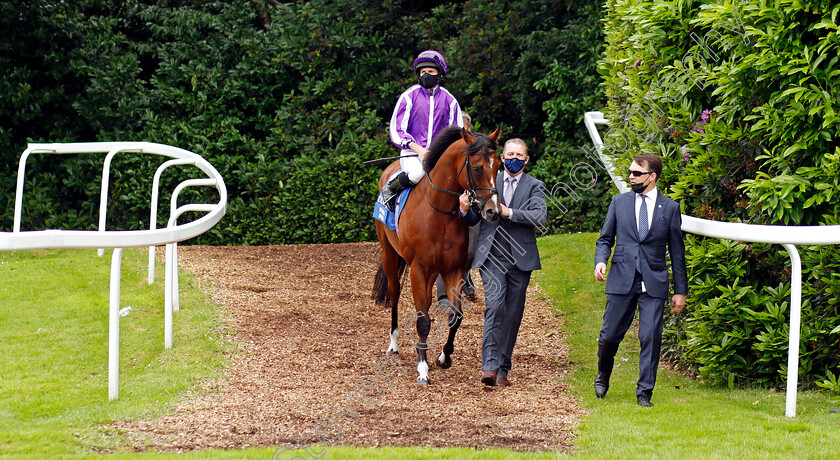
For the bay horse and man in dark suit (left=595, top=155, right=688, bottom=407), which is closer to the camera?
man in dark suit (left=595, top=155, right=688, bottom=407)

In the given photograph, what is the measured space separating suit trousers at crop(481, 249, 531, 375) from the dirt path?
0.76 ft

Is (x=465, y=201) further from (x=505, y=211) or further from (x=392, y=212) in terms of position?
(x=392, y=212)

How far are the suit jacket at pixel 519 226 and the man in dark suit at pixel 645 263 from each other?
2.25 ft

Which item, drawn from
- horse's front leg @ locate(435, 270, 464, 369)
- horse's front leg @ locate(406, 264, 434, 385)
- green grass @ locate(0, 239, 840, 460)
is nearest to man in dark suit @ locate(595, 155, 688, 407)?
green grass @ locate(0, 239, 840, 460)

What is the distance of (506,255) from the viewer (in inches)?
229

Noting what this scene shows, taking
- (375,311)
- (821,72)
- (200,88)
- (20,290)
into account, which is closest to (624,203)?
(821,72)

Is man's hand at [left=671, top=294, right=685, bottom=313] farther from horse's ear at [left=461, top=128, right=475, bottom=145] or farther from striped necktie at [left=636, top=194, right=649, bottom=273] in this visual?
horse's ear at [left=461, top=128, right=475, bottom=145]

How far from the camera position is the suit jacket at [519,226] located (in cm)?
580

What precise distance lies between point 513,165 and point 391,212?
133 cm

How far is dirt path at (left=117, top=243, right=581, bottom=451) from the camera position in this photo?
4605mm

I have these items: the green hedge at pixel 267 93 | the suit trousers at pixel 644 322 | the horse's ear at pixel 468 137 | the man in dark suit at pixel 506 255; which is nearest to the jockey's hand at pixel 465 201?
the man in dark suit at pixel 506 255

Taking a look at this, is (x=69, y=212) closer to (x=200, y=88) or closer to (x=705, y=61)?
(x=200, y=88)

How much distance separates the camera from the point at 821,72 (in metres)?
4.89

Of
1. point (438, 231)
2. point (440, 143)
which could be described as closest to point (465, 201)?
point (438, 231)
